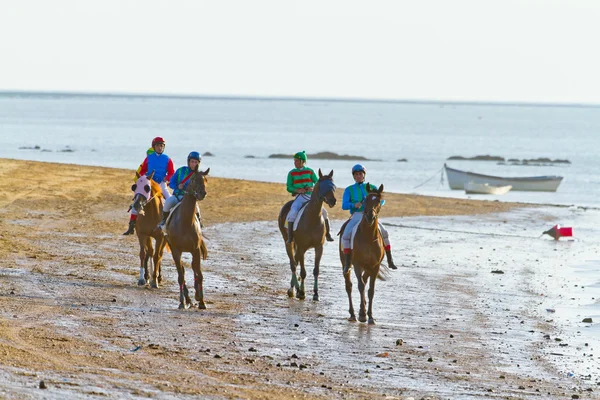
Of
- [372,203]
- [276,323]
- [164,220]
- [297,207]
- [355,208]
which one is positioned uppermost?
[372,203]

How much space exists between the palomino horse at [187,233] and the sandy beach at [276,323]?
0.32 metres

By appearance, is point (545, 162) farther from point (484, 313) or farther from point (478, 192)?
point (484, 313)

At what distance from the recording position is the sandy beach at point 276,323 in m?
11.3

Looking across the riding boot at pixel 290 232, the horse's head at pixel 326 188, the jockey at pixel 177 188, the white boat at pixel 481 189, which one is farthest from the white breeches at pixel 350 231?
the white boat at pixel 481 189

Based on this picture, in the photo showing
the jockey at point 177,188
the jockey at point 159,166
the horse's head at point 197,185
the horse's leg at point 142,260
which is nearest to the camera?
the horse's head at point 197,185

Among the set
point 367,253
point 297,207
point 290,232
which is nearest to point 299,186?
point 297,207

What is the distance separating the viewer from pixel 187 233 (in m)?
16.2

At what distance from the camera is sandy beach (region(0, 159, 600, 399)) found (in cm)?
1134

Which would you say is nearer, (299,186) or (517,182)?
(299,186)

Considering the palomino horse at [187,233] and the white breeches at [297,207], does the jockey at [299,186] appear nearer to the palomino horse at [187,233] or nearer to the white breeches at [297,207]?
the white breeches at [297,207]

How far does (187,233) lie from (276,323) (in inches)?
80.7

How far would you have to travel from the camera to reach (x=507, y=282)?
21.5m

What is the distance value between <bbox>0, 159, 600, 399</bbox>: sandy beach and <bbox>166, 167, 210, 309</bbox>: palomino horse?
323 millimetres

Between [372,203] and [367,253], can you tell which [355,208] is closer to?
[367,253]
